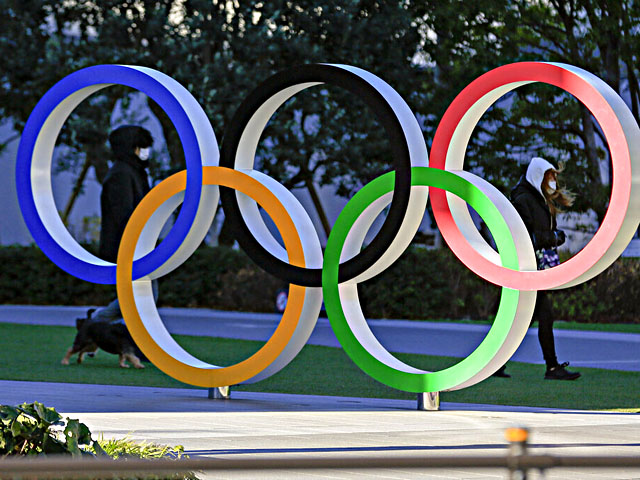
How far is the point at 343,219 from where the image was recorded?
9.97 metres

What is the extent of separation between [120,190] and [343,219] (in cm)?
374

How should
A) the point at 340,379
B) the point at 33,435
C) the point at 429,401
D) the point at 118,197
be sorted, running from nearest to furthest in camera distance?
the point at 33,435
the point at 429,401
the point at 340,379
the point at 118,197

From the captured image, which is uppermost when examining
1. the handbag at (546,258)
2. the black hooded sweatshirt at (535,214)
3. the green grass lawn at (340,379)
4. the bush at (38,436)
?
the black hooded sweatshirt at (535,214)

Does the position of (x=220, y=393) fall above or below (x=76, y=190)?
below

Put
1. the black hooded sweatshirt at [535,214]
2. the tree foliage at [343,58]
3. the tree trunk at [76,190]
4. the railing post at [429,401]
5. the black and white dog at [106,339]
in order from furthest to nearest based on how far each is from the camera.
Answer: the tree trunk at [76,190] < the tree foliage at [343,58] < the black and white dog at [106,339] < the black hooded sweatshirt at [535,214] < the railing post at [429,401]

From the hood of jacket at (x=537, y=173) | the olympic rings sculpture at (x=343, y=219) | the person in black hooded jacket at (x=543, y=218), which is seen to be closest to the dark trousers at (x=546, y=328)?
the person in black hooded jacket at (x=543, y=218)

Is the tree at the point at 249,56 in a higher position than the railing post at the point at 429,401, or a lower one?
higher

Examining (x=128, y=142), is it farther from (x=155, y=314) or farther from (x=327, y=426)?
(x=327, y=426)

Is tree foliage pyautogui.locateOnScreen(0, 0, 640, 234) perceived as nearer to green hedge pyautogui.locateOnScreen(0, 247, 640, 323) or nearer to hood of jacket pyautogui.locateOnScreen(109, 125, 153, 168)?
green hedge pyautogui.locateOnScreen(0, 247, 640, 323)

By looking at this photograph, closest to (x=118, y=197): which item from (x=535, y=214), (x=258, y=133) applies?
(x=258, y=133)

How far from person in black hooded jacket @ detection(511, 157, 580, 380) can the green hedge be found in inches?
331

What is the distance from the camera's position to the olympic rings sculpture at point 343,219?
9047 millimetres

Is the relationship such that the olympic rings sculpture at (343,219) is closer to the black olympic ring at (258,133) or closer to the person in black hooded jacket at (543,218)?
the black olympic ring at (258,133)

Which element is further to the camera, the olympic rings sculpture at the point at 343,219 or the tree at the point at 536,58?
the tree at the point at 536,58
